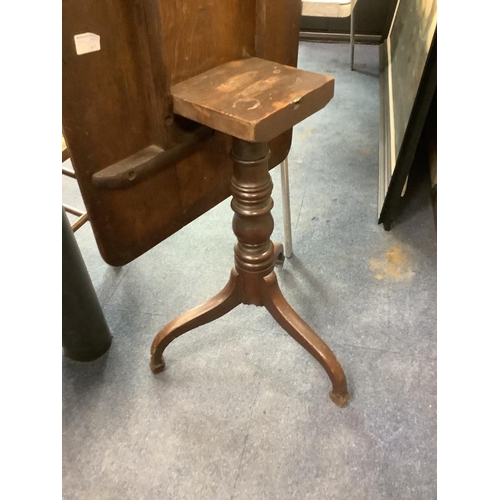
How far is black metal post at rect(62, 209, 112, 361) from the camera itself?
1093 mm

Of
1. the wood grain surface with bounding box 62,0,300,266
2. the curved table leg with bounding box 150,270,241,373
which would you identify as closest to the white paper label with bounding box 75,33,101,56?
the wood grain surface with bounding box 62,0,300,266

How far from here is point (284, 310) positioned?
1.13 m

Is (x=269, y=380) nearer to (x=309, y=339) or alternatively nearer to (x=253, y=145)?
(x=309, y=339)

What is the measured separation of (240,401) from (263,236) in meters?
0.44

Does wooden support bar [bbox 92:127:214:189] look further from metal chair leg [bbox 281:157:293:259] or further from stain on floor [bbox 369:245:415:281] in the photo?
stain on floor [bbox 369:245:415:281]

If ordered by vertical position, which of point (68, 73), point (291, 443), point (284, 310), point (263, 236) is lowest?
point (291, 443)

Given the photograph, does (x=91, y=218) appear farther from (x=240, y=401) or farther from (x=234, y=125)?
(x=240, y=401)

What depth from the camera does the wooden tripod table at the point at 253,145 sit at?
0.75 metres

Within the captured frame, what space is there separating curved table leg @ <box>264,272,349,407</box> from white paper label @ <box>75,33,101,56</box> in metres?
0.60

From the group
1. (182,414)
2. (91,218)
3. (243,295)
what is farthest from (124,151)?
(182,414)

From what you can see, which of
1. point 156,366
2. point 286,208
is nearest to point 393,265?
point 286,208

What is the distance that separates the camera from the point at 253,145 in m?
0.87

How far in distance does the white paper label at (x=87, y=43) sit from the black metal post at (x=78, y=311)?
0.46 meters

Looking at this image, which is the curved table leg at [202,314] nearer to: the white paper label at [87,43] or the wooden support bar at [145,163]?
the wooden support bar at [145,163]
